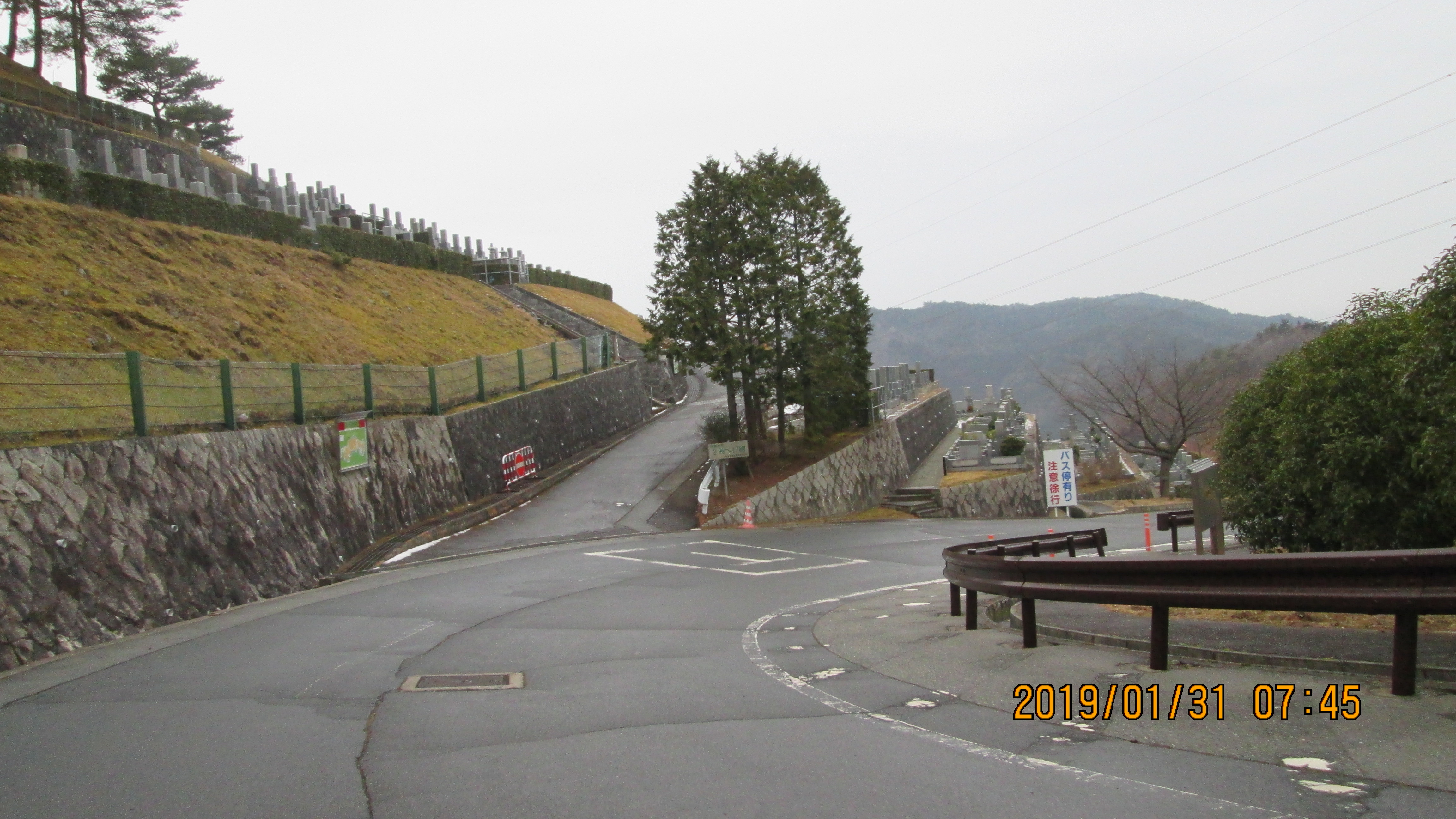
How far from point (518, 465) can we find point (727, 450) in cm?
625

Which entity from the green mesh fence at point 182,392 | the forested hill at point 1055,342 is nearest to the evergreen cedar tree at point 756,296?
the green mesh fence at point 182,392

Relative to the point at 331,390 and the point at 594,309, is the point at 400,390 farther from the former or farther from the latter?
the point at 594,309

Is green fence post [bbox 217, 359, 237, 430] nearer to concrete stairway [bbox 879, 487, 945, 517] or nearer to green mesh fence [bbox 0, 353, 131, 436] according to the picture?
green mesh fence [bbox 0, 353, 131, 436]

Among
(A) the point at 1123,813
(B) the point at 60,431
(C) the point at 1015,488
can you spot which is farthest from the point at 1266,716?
(C) the point at 1015,488

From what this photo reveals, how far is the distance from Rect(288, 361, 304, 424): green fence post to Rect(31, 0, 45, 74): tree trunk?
102 ft

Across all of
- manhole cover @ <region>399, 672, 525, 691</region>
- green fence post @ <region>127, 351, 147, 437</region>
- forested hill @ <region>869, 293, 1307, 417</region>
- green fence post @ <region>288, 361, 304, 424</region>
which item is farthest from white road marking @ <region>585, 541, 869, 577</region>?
forested hill @ <region>869, 293, 1307, 417</region>

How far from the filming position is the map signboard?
97.9ft

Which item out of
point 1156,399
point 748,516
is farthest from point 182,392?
point 1156,399

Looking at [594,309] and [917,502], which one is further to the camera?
[594,309]

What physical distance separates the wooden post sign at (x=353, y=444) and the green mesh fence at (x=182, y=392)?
59cm

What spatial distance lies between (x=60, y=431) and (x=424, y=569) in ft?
21.8

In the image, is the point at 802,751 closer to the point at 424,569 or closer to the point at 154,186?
the point at 424,569

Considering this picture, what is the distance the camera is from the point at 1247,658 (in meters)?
6.39
